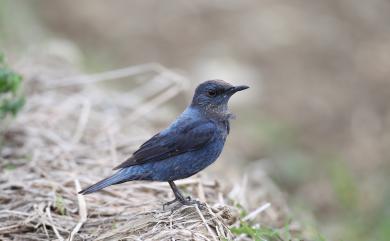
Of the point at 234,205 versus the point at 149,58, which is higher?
the point at 149,58

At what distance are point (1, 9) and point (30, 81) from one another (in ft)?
10.1

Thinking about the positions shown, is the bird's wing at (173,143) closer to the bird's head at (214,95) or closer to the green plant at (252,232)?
the bird's head at (214,95)

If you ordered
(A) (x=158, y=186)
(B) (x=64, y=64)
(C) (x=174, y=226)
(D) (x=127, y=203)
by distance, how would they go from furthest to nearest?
1. (B) (x=64, y=64)
2. (A) (x=158, y=186)
3. (D) (x=127, y=203)
4. (C) (x=174, y=226)

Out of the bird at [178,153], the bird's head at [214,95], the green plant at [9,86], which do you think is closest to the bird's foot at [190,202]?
the bird at [178,153]

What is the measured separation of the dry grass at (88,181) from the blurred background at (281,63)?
37.6 inches

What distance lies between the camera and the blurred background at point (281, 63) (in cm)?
891

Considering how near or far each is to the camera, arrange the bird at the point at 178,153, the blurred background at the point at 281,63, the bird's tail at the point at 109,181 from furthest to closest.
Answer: the blurred background at the point at 281,63 < the bird at the point at 178,153 < the bird's tail at the point at 109,181

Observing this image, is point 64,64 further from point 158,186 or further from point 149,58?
point 158,186

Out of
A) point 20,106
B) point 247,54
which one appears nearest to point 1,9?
point 247,54

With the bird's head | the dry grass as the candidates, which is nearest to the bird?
the bird's head

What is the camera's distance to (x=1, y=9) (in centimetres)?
1038

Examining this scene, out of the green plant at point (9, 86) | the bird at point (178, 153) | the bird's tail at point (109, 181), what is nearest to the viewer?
the bird's tail at point (109, 181)

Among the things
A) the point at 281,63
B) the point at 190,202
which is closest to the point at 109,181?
the point at 190,202

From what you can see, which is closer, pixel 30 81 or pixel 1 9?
pixel 30 81
